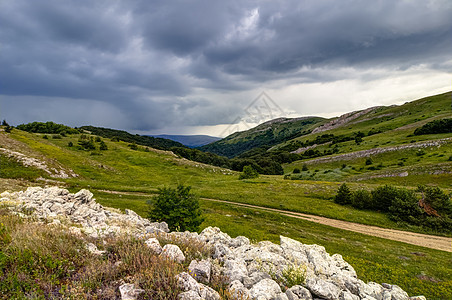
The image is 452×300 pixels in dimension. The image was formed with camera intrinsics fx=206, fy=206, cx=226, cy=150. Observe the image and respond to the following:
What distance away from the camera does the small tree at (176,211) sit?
1777 cm

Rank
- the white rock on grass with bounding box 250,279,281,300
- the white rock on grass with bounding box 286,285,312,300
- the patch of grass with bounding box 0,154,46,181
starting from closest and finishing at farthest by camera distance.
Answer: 1. the white rock on grass with bounding box 250,279,281,300
2. the white rock on grass with bounding box 286,285,312,300
3. the patch of grass with bounding box 0,154,46,181

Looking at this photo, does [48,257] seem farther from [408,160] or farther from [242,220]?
[408,160]

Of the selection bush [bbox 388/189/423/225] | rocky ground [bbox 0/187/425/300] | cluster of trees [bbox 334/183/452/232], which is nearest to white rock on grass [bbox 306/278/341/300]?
rocky ground [bbox 0/187/425/300]

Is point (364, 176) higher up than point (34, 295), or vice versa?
point (34, 295)

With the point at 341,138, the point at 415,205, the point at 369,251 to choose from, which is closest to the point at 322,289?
the point at 369,251

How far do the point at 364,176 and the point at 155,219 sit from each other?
65115 mm

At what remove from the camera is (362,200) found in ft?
118

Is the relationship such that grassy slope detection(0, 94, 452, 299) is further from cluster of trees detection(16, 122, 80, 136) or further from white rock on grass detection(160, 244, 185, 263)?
cluster of trees detection(16, 122, 80, 136)

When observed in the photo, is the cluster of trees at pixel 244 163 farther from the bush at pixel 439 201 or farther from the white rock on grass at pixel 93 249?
the white rock on grass at pixel 93 249

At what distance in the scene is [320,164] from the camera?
9394 cm

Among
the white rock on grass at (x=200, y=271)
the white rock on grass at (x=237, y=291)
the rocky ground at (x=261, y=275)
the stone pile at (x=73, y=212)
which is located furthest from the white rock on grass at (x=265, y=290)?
the stone pile at (x=73, y=212)

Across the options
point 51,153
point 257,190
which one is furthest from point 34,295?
point 51,153

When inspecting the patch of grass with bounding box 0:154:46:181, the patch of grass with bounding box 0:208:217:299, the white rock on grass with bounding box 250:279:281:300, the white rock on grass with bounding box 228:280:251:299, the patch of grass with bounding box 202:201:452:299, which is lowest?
the patch of grass with bounding box 202:201:452:299

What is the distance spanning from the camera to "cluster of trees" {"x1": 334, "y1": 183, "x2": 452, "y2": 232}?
28.1 meters
